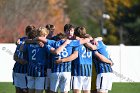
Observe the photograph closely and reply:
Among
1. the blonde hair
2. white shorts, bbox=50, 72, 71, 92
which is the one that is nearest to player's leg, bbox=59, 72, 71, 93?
white shorts, bbox=50, 72, 71, 92

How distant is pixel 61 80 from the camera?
16438mm

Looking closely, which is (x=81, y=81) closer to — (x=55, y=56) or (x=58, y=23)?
(x=55, y=56)

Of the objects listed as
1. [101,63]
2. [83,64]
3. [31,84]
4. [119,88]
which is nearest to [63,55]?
[83,64]

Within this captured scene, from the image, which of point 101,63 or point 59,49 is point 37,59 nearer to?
point 59,49

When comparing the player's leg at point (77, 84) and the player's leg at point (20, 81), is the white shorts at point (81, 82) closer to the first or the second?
the player's leg at point (77, 84)

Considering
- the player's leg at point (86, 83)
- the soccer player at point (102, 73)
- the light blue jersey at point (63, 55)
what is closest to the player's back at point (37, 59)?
the light blue jersey at point (63, 55)

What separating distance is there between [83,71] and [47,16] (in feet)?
106

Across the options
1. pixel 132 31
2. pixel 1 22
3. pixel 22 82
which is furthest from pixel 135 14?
pixel 22 82

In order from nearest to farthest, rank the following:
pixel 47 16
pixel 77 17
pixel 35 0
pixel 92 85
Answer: pixel 92 85, pixel 35 0, pixel 47 16, pixel 77 17

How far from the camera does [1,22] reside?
131ft

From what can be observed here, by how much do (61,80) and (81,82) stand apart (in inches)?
27.2

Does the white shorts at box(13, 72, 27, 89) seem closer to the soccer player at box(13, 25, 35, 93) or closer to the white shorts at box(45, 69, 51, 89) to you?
the soccer player at box(13, 25, 35, 93)

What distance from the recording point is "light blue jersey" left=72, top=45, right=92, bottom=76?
16.9 m

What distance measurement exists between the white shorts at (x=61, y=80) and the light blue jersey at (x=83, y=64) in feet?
1.69
